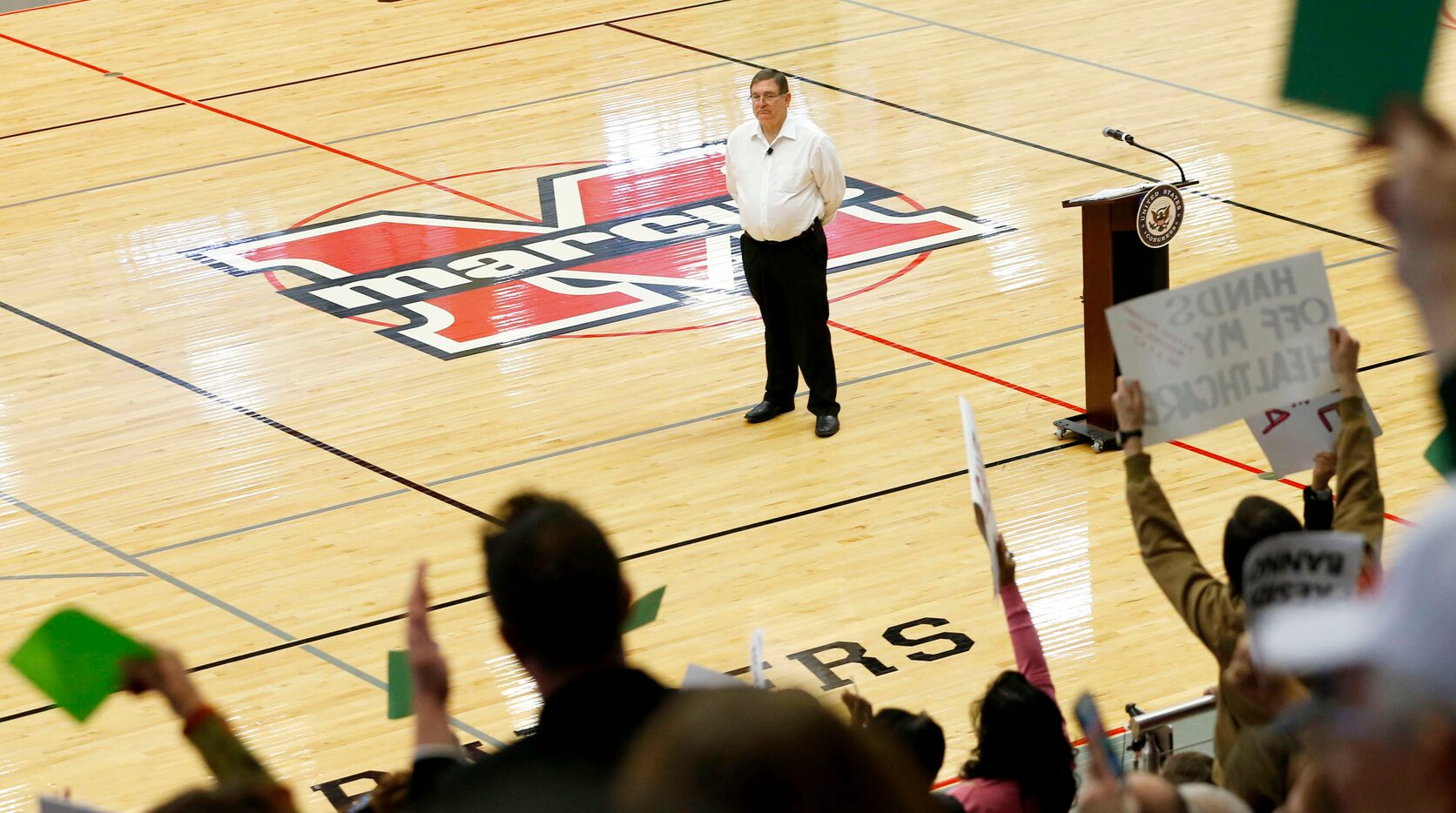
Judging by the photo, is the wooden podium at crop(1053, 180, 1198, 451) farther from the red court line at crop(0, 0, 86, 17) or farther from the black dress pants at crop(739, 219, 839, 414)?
the red court line at crop(0, 0, 86, 17)

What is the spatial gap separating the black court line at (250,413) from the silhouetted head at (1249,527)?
5.38 m

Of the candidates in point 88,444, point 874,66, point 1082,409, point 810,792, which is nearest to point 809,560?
point 1082,409

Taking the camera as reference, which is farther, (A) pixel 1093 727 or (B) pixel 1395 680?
(A) pixel 1093 727

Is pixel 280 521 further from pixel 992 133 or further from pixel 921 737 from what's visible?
pixel 992 133

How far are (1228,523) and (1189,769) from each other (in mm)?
514

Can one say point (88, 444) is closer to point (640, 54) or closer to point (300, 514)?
point (300, 514)

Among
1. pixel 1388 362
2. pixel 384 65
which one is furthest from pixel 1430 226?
pixel 384 65

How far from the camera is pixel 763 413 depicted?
10547 mm

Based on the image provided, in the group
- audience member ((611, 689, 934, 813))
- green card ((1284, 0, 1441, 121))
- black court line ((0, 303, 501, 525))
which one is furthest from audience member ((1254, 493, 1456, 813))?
black court line ((0, 303, 501, 525))

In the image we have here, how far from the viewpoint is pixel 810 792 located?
1.72 meters

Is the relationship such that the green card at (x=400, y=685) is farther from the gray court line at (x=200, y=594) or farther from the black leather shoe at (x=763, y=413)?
the black leather shoe at (x=763, y=413)

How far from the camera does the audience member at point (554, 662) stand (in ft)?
8.18

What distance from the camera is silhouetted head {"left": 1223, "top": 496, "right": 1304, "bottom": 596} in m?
4.08

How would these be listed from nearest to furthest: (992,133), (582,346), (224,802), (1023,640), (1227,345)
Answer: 1. (224,802)
2. (1227,345)
3. (1023,640)
4. (582,346)
5. (992,133)
